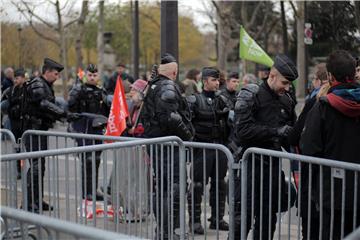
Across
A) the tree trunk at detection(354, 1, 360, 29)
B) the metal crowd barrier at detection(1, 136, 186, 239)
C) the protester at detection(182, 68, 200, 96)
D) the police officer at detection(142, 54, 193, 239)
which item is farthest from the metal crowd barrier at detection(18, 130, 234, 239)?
the tree trunk at detection(354, 1, 360, 29)

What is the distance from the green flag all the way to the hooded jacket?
5705mm

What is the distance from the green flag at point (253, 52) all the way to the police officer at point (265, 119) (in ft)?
16.0

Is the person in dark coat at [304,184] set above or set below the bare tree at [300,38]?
below

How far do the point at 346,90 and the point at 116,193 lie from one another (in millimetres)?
2021

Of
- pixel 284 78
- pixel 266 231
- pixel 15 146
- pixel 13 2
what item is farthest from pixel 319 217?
pixel 13 2

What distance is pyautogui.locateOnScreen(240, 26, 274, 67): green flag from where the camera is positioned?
9984 mm

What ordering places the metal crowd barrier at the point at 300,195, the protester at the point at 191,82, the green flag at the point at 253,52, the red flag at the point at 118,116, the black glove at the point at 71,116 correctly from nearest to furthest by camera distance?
the metal crowd barrier at the point at 300,195 → the red flag at the point at 118,116 → the black glove at the point at 71,116 → the protester at the point at 191,82 → the green flag at the point at 253,52

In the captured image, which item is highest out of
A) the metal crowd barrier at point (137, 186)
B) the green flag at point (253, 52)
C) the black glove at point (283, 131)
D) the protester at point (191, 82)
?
the green flag at point (253, 52)

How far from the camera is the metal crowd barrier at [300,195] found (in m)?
4.11

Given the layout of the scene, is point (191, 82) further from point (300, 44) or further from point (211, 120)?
point (300, 44)

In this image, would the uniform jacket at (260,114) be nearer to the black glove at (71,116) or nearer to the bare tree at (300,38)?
the black glove at (71,116)

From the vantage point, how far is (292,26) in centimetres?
4278

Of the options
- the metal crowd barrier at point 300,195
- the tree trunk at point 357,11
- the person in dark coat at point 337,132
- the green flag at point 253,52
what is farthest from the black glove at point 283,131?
the tree trunk at point 357,11

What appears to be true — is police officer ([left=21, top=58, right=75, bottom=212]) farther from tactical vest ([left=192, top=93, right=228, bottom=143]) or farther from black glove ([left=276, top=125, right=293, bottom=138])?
black glove ([left=276, top=125, right=293, bottom=138])
